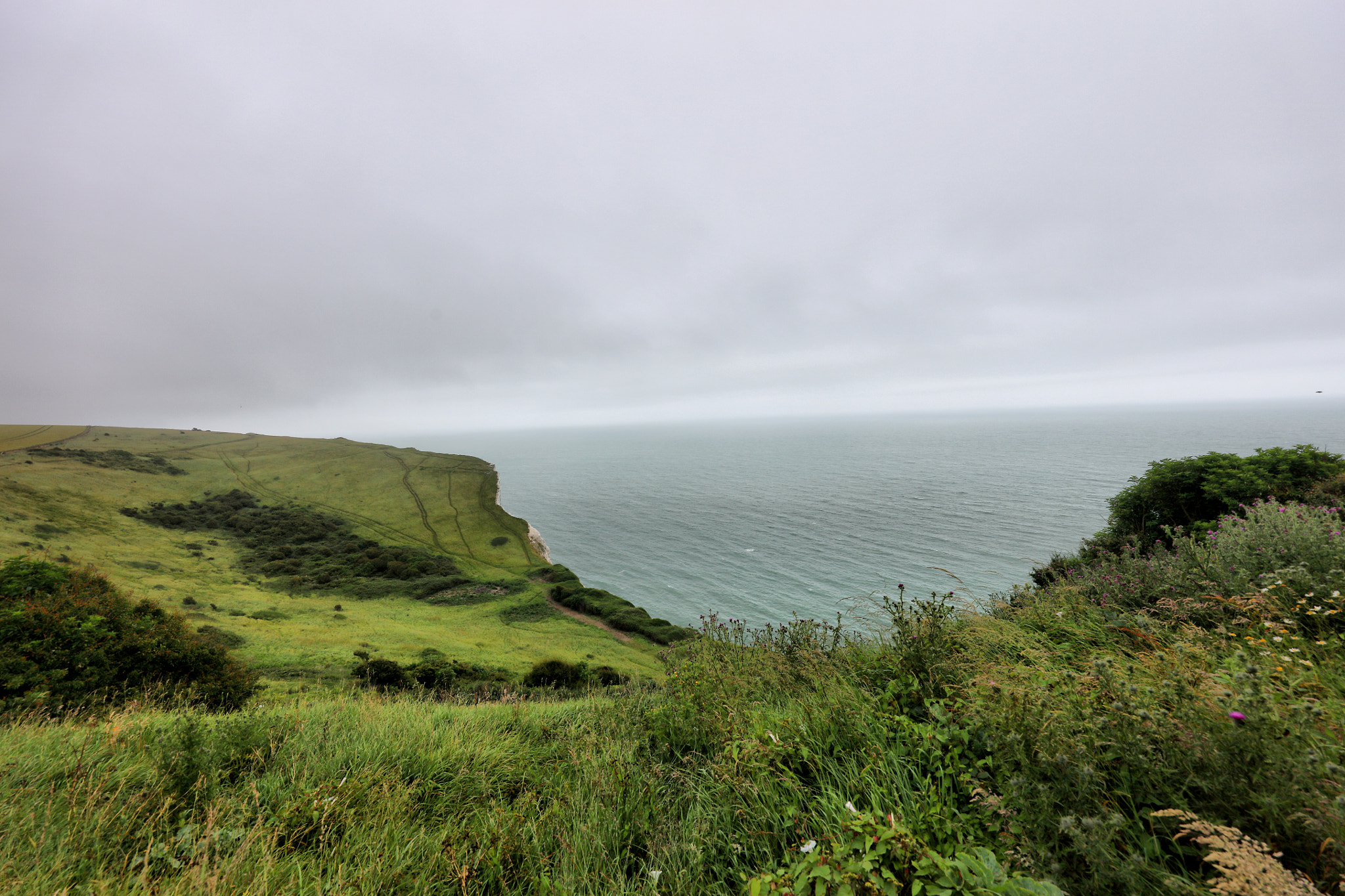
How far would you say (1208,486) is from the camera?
19594 mm

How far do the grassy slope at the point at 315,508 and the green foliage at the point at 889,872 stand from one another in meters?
28.4

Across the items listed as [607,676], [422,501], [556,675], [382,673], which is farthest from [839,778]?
[422,501]

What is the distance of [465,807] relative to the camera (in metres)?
4.45

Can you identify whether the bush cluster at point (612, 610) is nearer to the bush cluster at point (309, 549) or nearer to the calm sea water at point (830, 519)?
the calm sea water at point (830, 519)

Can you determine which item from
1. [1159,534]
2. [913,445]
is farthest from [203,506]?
[913,445]

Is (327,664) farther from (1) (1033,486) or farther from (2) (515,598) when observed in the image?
(1) (1033,486)

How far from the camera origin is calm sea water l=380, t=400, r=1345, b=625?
154 ft

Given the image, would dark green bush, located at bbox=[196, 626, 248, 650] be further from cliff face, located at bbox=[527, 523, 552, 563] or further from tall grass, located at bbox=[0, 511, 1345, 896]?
cliff face, located at bbox=[527, 523, 552, 563]

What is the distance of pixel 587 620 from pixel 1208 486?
41.0 metres

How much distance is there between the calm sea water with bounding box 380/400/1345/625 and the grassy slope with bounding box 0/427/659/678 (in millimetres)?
13223

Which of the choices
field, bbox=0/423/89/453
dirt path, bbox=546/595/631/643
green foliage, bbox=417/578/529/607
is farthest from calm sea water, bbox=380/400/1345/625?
field, bbox=0/423/89/453

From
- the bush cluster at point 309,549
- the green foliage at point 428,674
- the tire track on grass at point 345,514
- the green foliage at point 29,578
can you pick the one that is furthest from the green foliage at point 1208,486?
the tire track on grass at point 345,514

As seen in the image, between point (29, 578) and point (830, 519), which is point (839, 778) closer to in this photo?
point (29, 578)

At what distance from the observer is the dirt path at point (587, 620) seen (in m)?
38.8
